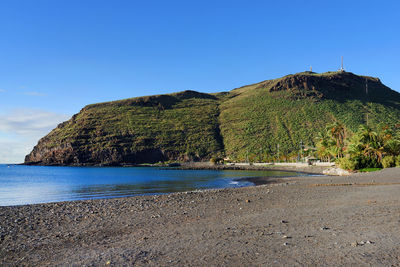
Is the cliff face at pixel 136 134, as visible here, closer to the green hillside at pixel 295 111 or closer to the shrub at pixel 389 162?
the green hillside at pixel 295 111

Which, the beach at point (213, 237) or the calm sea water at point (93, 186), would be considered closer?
the beach at point (213, 237)

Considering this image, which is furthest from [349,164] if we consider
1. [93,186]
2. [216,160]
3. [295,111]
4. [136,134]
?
[136,134]

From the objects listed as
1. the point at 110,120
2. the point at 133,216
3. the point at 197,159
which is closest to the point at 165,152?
the point at 197,159

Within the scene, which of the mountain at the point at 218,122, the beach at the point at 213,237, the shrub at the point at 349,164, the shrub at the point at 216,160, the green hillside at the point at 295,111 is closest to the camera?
the beach at the point at 213,237

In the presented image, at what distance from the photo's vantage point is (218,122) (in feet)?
472

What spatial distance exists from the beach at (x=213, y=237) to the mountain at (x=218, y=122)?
336 ft

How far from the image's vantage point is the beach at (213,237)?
23.6 feet

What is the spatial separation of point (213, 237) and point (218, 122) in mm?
134873

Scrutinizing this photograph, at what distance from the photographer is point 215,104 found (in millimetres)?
168000

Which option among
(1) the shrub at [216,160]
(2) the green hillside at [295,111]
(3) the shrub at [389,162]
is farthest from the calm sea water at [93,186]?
(2) the green hillside at [295,111]

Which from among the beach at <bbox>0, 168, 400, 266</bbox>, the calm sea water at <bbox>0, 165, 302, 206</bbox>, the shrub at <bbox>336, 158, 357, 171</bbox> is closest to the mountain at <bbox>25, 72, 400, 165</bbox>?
the shrub at <bbox>336, 158, 357, 171</bbox>

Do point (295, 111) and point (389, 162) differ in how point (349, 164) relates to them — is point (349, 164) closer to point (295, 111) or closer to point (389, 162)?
point (389, 162)

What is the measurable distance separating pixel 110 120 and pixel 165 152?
34.5 m

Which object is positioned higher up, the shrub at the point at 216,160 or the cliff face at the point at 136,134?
the cliff face at the point at 136,134
